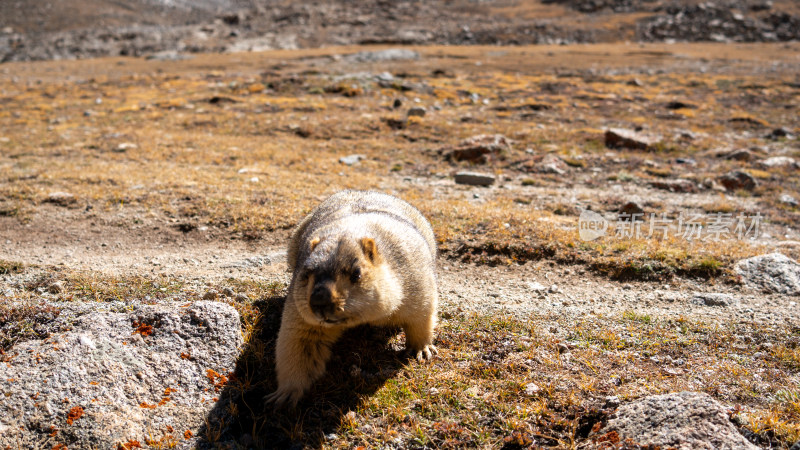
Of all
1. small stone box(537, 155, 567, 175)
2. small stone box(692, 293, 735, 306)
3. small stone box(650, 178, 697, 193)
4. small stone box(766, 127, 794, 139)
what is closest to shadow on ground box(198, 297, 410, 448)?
small stone box(692, 293, 735, 306)

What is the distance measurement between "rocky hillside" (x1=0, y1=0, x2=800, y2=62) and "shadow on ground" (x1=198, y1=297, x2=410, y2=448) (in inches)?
2550

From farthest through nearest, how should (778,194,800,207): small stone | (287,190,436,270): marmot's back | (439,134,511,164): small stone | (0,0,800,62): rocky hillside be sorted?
(0,0,800,62): rocky hillside → (439,134,511,164): small stone → (778,194,800,207): small stone → (287,190,436,270): marmot's back

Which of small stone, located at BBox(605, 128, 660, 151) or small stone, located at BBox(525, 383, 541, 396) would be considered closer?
small stone, located at BBox(525, 383, 541, 396)

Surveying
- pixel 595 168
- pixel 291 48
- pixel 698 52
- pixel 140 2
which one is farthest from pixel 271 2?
pixel 595 168

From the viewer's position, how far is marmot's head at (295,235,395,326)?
17.1ft

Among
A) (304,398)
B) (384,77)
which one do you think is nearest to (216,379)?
(304,398)

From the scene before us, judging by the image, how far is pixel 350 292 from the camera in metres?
5.41

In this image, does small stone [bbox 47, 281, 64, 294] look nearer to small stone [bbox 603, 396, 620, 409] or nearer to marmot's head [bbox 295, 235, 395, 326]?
marmot's head [bbox 295, 235, 395, 326]

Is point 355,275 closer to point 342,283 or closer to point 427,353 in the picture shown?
point 342,283

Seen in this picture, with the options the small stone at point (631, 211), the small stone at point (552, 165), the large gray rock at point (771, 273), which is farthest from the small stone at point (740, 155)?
the large gray rock at point (771, 273)

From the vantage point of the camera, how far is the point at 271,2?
114500 millimetres

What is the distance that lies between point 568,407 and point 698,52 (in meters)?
70.9

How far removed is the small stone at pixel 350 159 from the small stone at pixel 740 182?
12950 millimetres

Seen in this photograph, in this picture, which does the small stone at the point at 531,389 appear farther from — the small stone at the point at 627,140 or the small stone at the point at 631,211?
the small stone at the point at 627,140
